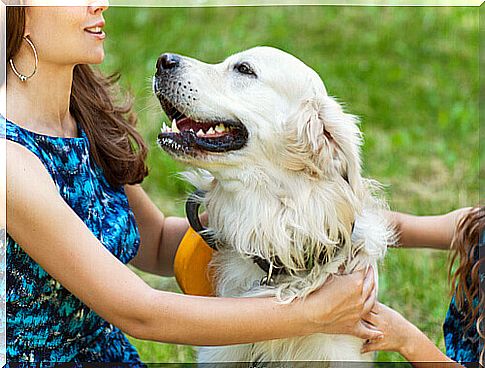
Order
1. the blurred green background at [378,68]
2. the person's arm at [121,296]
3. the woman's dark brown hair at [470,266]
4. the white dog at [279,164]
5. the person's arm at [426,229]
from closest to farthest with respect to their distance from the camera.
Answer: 1. the person's arm at [121,296]
2. the white dog at [279,164]
3. the woman's dark brown hair at [470,266]
4. the person's arm at [426,229]
5. the blurred green background at [378,68]

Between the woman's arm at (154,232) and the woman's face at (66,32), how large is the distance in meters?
0.65

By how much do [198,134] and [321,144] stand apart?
12.9 inches

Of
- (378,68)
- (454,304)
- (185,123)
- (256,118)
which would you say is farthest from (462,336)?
(378,68)

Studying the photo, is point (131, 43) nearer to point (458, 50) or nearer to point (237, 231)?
point (458, 50)

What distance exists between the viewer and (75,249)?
1.97 m

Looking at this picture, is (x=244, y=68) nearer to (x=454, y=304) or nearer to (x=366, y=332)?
(x=366, y=332)

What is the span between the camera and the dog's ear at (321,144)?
2.18 m

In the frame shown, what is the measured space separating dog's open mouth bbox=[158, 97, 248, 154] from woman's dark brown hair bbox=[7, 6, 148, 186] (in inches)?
13.2

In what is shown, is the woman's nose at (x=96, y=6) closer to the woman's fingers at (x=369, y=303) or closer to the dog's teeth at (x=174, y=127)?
the dog's teeth at (x=174, y=127)

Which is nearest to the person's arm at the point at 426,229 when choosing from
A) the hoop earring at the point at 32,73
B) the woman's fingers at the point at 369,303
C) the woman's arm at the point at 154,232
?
the woman's fingers at the point at 369,303

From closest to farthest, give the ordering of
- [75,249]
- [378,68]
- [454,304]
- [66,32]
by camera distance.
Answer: [75,249] → [66,32] → [454,304] → [378,68]

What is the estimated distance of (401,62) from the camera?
604 centimetres

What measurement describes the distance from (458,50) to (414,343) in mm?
4412

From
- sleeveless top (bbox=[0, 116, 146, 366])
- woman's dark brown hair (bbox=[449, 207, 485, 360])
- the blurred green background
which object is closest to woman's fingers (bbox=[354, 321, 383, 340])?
woman's dark brown hair (bbox=[449, 207, 485, 360])
